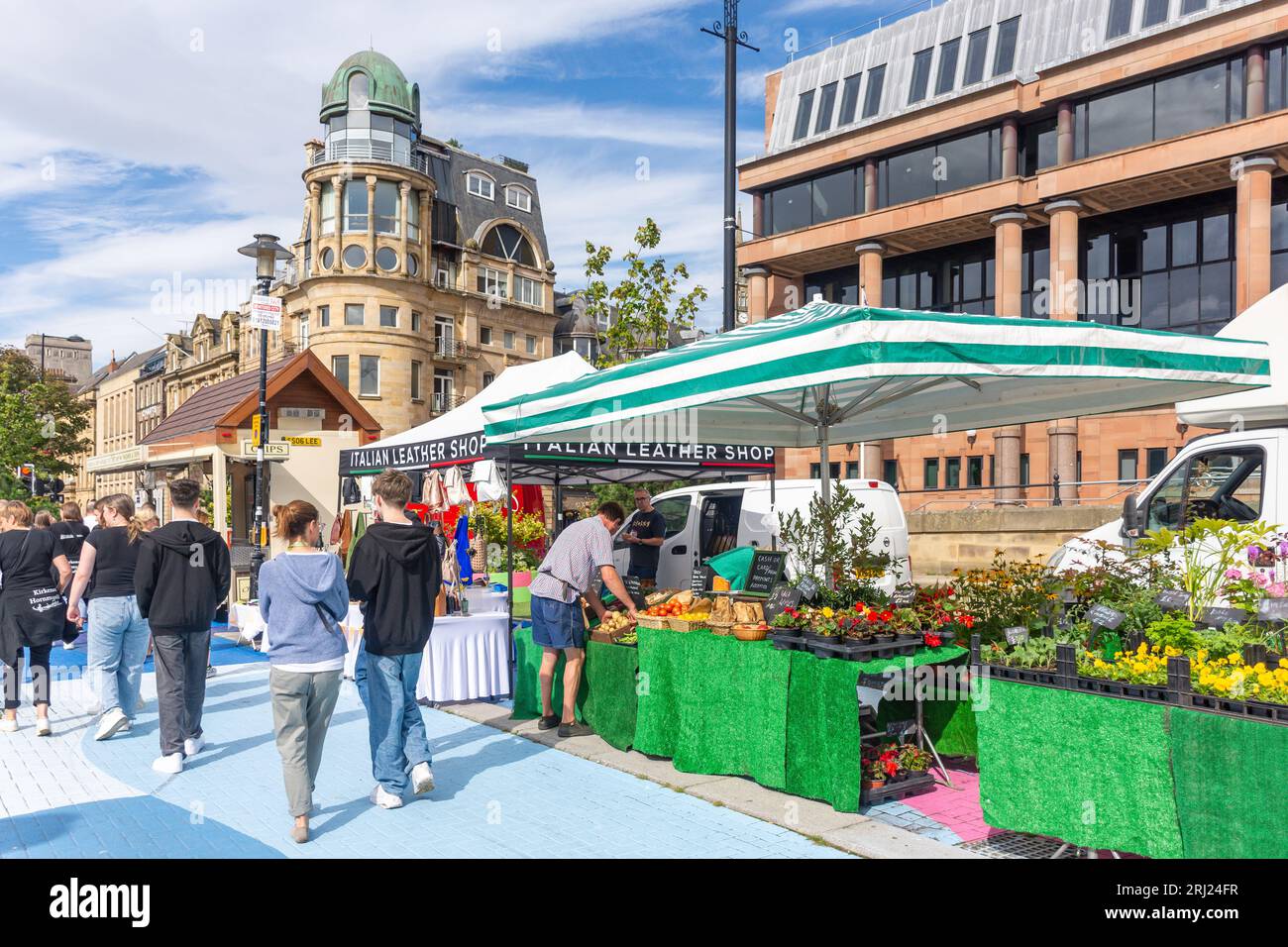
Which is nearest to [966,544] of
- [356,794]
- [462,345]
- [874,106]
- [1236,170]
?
[1236,170]

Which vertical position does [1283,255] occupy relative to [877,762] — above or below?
above

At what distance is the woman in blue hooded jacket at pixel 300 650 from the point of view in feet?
17.5

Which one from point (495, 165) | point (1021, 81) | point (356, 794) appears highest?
point (495, 165)

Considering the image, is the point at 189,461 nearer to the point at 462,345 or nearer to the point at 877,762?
the point at 877,762

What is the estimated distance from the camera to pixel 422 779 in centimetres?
624

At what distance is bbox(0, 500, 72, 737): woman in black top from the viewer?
8.10 meters

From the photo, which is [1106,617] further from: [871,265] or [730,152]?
[871,265]

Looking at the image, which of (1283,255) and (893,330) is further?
(1283,255)

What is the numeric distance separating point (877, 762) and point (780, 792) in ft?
2.14

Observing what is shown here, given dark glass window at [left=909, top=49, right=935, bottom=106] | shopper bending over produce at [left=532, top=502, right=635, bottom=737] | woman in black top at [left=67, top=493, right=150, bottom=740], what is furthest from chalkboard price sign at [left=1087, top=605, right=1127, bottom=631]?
dark glass window at [left=909, top=49, right=935, bottom=106]

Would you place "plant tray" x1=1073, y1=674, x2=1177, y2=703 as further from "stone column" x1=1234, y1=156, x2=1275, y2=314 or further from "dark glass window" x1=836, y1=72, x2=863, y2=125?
"dark glass window" x1=836, y1=72, x2=863, y2=125

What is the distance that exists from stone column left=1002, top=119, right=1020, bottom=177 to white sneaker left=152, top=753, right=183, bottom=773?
98.8 ft
